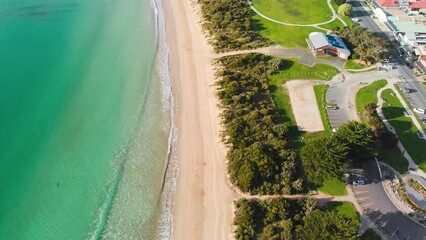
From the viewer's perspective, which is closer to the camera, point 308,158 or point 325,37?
point 308,158

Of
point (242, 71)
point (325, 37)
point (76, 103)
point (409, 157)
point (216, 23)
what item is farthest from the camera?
point (216, 23)

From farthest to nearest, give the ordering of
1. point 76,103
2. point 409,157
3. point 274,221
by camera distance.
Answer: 1. point 76,103
2. point 409,157
3. point 274,221

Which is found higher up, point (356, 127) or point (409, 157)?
point (356, 127)

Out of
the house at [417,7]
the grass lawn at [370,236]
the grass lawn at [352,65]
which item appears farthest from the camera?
the house at [417,7]

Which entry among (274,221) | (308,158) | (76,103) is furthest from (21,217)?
(308,158)

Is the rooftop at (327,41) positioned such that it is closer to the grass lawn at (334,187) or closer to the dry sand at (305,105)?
the dry sand at (305,105)

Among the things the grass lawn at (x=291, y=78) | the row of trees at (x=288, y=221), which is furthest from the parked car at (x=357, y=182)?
the grass lawn at (x=291, y=78)

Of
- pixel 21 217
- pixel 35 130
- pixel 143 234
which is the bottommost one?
pixel 143 234

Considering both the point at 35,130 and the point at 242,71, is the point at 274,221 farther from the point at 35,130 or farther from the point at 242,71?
A: the point at 35,130
